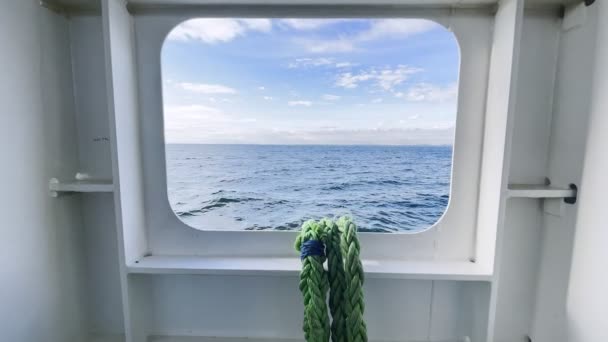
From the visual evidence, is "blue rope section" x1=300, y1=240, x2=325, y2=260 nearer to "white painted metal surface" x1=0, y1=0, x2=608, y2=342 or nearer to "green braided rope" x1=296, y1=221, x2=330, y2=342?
"green braided rope" x1=296, y1=221, x2=330, y2=342

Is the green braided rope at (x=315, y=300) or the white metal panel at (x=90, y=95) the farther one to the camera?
the white metal panel at (x=90, y=95)

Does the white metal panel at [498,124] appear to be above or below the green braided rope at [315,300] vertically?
above

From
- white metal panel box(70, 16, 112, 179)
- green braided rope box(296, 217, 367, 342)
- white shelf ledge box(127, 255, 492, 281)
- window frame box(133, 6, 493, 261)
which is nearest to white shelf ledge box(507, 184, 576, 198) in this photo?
window frame box(133, 6, 493, 261)

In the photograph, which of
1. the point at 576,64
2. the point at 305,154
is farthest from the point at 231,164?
the point at 576,64

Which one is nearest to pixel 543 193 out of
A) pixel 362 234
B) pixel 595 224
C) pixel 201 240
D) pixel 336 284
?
pixel 595 224

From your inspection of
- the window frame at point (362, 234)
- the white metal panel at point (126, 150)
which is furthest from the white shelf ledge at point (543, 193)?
the white metal panel at point (126, 150)

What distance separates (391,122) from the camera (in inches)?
31.4

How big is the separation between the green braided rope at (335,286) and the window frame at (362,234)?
0.24m

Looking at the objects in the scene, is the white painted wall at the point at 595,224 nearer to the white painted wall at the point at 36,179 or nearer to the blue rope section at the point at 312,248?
the blue rope section at the point at 312,248

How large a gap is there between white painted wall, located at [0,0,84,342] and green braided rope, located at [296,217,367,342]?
25.1 inches

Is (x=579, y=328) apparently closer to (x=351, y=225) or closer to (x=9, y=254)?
(x=351, y=225)

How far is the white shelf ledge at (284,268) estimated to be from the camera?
71 centimetres

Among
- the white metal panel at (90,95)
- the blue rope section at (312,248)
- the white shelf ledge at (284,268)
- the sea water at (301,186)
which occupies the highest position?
the white metal panel at (90,95)

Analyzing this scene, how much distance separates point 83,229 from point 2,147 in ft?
1.04
